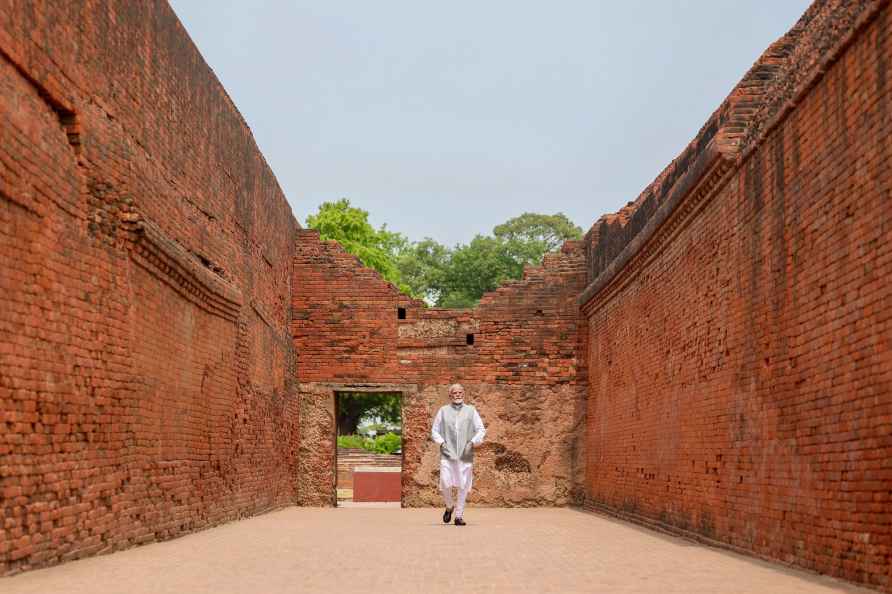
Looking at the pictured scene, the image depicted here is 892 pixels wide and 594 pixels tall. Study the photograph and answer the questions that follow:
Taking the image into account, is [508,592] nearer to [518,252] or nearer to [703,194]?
[703,194]

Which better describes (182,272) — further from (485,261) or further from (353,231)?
(485,261)

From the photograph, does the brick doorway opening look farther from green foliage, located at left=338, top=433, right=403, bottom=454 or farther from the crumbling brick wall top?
the crumbling brick wall top

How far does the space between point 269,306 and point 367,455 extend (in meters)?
23.1

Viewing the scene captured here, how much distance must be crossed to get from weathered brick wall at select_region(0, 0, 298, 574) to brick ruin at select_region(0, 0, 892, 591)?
3 cm

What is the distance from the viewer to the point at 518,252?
5594cm

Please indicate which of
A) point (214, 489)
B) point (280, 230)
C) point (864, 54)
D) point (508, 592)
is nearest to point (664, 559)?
point (508, 592)

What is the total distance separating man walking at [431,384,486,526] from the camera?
13.9 meters

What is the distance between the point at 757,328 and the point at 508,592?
4104 mm

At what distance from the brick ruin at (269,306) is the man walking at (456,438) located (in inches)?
87.7

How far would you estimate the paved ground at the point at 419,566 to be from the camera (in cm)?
651

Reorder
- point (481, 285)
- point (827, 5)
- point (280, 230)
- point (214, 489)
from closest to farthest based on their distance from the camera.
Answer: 1. point (827, 5)
2. point (214, 489)
3. point (280, 230)
4. point (481, 285)

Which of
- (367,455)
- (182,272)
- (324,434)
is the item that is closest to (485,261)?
(367,455)

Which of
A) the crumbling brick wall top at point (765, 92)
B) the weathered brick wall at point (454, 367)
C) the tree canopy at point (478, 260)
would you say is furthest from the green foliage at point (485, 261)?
the crumbling brick wall top at point (765, 92)

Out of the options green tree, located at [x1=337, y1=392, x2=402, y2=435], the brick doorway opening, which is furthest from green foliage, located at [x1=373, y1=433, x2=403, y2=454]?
green tree, located at [x1=337, y1=392, x2=402, y2=435]
